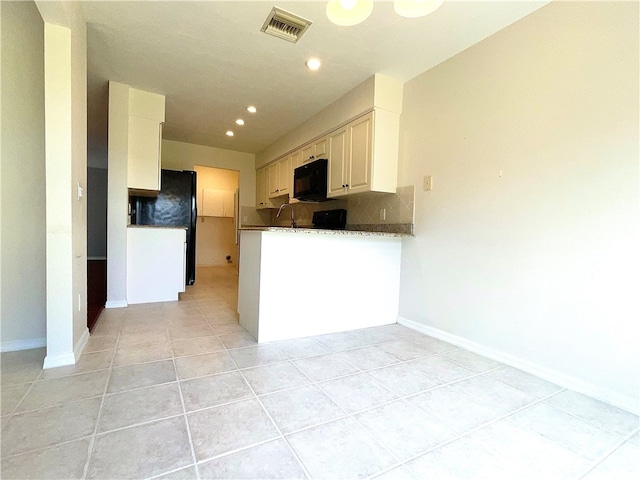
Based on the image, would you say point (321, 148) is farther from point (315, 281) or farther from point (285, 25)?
point (315, 281)

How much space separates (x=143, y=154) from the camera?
3.33 metres

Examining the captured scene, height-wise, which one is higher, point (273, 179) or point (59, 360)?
point (273, 179)

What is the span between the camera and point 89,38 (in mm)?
2320

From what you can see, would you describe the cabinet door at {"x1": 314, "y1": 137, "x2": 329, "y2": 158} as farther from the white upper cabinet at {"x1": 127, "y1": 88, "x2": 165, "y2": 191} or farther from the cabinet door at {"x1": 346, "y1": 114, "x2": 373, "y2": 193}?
the white upper cabinet at {"x1": 127, "y1": 88, "x2": 165, "y2": 191}

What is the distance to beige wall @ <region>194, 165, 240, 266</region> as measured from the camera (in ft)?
22.5

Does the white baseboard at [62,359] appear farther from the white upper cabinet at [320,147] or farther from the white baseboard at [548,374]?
the white upper cabinet at [320,147]

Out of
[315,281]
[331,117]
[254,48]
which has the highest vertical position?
[254,48]

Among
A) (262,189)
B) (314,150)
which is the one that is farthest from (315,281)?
(262,189)

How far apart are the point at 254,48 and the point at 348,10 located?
1117 millimetres

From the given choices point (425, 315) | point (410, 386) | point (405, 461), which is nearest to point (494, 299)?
point (425, 315)

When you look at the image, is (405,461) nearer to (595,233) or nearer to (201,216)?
(595,233)

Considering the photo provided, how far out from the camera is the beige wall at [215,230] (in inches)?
270

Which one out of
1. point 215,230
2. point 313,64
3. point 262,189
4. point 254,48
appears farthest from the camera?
point 215,230

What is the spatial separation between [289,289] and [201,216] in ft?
17.3
